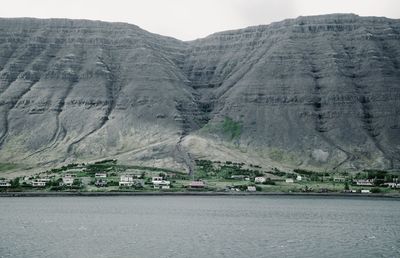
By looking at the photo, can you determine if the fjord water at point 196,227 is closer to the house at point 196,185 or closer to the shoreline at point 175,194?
the shoreline at point 175,194

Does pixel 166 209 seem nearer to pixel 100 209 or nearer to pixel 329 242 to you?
pixel 100 209

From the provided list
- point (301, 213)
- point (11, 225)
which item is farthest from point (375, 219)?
point (11, 225)

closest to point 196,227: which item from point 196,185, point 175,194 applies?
point 175,194

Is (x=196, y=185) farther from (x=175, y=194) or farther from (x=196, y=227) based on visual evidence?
(x=196, y=227)

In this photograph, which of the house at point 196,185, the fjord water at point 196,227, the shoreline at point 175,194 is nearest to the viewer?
the fjord water at point 196,227

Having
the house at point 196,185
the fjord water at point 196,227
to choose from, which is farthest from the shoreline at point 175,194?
the house at point 196,185

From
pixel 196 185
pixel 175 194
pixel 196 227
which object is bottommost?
pixel 196 227

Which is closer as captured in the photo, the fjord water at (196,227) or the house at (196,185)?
the fjord water at (196,227)

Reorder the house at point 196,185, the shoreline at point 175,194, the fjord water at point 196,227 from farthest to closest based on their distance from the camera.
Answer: the house at point 196,185, the shoreline at point 175,194, the fjord water at point 196,227

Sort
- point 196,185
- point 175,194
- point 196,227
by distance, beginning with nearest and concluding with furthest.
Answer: point 196,227 → point 175,194 → point 196,185

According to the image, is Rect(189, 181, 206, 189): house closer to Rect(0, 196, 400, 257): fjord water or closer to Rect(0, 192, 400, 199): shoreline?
Rect(0, 192, 400, 199): shoreline
